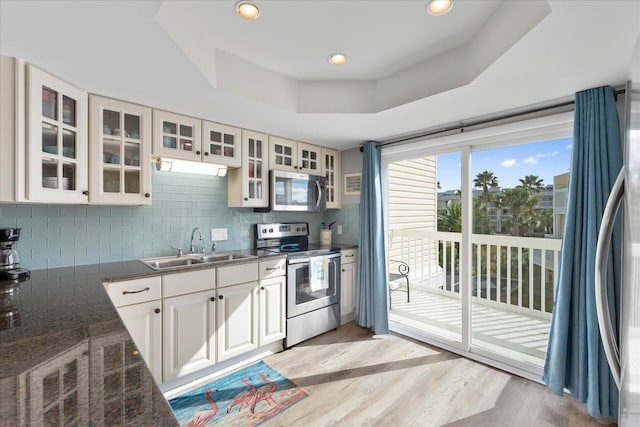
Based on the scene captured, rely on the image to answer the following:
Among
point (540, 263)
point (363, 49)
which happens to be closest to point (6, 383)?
point (363, 49)

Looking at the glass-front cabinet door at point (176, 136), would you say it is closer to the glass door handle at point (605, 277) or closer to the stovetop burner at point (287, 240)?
the stovetop burner at point (287, 240)

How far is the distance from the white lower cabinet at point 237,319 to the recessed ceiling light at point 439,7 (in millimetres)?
2278

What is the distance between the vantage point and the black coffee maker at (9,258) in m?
1.70

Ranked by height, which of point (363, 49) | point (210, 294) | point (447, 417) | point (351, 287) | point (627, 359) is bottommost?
point (447, 417)

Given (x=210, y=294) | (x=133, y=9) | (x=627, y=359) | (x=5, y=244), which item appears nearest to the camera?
(x=627, y=359)

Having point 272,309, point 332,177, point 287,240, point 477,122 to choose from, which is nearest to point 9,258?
point 272,309

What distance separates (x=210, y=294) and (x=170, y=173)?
45.0 inches

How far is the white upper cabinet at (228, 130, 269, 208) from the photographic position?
2799 millimetres

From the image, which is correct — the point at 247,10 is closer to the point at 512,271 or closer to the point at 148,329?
the point at 148,329

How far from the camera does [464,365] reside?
8.30 feet

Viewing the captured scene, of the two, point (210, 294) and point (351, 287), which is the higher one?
point (210, 294)

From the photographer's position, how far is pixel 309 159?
3408 millimetres

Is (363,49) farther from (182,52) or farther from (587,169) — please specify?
(587,169)

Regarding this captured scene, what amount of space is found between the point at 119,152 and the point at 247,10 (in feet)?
4.51
